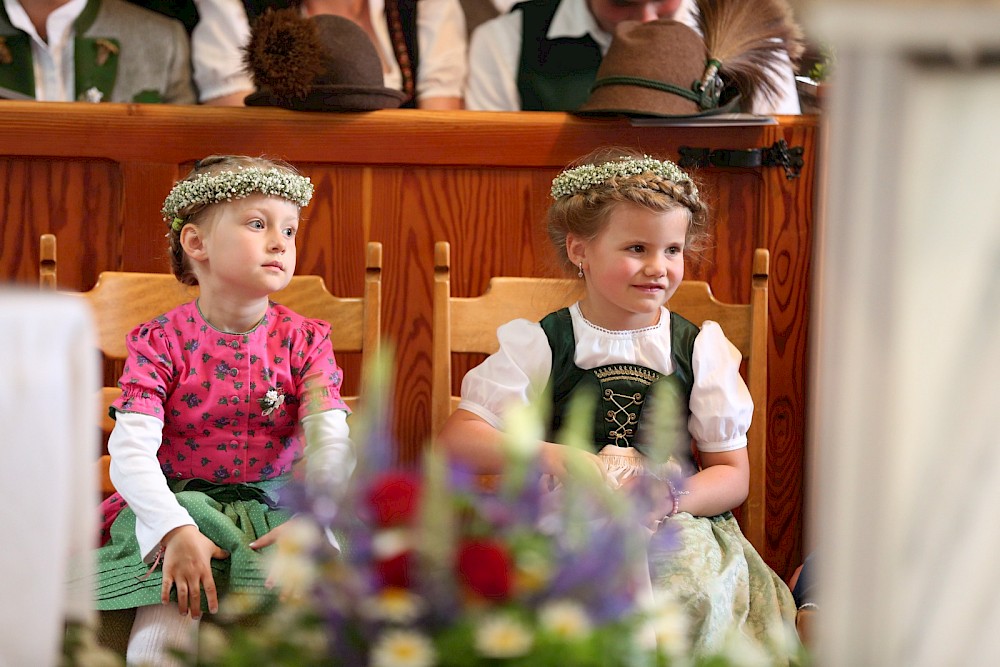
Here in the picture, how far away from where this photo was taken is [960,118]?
2.16ft

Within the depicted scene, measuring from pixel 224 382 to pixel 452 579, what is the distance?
1090mm

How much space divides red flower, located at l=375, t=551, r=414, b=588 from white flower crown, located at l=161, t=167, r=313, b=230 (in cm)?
111

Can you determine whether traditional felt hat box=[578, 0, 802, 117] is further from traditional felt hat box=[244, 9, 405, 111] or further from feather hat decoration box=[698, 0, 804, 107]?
traditional felt hat box=[244, 9, 405, 111]

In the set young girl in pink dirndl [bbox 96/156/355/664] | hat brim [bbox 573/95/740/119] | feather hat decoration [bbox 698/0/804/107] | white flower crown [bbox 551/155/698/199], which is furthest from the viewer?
feather hat decoration [bbox 698/0/804/107]

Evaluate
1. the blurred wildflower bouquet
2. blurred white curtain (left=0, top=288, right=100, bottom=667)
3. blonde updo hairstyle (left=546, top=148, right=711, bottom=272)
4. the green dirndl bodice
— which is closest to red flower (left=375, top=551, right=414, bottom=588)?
the blurred wildflower bouquet

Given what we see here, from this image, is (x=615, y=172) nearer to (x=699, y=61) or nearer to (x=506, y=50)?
(x=699, y=61)

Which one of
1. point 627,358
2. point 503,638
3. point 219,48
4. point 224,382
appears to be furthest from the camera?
point 219,48

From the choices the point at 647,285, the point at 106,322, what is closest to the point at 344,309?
the point at 106,322

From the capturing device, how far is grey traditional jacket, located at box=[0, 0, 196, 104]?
257 centimetres

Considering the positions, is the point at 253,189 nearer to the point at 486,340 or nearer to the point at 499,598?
the point at 486,340

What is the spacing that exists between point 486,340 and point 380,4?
146cm

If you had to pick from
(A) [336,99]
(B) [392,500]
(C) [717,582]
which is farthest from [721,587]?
(A) [336,99]

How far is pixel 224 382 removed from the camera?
1673mm

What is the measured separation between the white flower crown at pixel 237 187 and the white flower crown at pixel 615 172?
438 millimetres
